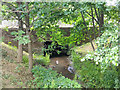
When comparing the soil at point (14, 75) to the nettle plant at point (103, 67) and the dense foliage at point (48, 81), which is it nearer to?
the dense foliage at point (48, 81)

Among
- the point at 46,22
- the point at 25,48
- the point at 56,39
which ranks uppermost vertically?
the point at 46,22

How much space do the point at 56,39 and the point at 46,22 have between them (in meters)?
0.40

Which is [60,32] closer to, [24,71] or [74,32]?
[74,32]

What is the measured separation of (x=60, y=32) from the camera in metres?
2.22

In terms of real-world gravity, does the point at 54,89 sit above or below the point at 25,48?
below

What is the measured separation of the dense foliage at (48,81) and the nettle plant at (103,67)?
33 centimetres

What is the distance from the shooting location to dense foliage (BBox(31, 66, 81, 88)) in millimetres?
1943

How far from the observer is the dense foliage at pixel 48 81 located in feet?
6.38

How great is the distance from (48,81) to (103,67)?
0.91 meters

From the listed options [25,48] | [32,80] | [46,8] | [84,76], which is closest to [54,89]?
[32,80]

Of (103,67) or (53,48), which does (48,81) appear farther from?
(103,67)

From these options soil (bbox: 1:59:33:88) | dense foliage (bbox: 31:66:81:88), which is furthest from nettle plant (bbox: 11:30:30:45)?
dense foliage (bbox: 31:66:81:88)

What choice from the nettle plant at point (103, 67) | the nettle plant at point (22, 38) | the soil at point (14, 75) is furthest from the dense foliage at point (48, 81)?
the nettle plant at point (22, 38)

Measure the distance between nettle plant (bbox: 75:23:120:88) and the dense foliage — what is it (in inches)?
13.1
